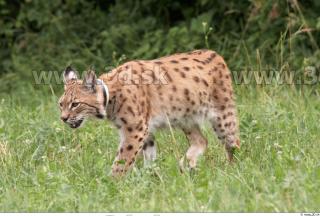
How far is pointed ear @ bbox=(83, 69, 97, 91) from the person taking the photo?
920 cm

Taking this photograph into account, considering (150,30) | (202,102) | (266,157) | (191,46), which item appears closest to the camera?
(266,157)

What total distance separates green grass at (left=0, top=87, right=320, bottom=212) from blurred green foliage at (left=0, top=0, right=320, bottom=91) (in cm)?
251

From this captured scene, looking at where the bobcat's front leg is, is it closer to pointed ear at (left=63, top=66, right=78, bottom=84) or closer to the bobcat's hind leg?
the bobcat's hind leg

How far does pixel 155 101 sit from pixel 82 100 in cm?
92

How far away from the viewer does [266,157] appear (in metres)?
8.95

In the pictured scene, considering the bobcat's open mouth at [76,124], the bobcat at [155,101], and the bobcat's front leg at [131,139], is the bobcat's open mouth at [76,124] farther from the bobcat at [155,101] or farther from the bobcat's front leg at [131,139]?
the bobcat's front leg at [131,139]

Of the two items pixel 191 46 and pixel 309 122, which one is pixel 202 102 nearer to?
pixel 309 122

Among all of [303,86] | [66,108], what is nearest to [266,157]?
[66,108]

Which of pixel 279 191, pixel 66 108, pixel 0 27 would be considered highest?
pixel 0 27

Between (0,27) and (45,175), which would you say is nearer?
(45,175)

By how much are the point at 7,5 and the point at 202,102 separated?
284 inches

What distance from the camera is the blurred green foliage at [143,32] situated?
46.2 feet

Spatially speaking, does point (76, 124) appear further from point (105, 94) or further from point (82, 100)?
point (105, 94)

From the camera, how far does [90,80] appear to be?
924cm
